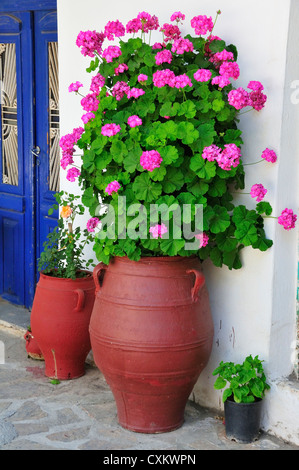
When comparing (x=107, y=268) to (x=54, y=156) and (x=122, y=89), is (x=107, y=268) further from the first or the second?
(x=54, y=156)

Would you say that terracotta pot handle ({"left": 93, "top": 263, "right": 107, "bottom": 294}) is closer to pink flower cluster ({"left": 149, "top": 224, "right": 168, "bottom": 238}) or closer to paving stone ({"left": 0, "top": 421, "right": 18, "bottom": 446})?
pink flower cluster ({"left": 149, "top": 224, "right": 168, "bottom": 238})

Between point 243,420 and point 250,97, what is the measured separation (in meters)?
1.67

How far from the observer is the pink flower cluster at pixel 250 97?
12.1ft

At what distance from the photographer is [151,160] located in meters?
3.61

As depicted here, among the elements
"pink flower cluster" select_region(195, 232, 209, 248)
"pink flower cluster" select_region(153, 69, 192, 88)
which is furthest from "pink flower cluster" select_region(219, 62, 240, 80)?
"pink flower cluster" select_region(195, 232, 209, 248)

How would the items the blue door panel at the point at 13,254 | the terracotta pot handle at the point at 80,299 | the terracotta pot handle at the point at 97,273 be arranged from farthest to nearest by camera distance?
the blue door panel at the point at 13,254 → the terracotta pot handle at the point at 80,299 → the terracotta pot handle at the point at 97,273

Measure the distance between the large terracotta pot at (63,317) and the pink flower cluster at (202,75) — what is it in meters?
1.59

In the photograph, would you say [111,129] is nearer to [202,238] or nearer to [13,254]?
[202,238]

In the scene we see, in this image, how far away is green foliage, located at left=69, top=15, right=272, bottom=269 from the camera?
12.2ft

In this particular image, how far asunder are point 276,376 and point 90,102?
5.89ft

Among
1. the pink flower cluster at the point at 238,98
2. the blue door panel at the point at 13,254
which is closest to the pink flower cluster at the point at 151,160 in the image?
the pink flower cluster at the point at 238,98

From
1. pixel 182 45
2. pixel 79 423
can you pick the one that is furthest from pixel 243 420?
pixel 182 45

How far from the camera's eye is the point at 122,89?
388cm

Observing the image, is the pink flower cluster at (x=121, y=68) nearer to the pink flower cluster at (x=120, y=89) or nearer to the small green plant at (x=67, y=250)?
Answer: the pink flower cluster at (x=120, y=89)
